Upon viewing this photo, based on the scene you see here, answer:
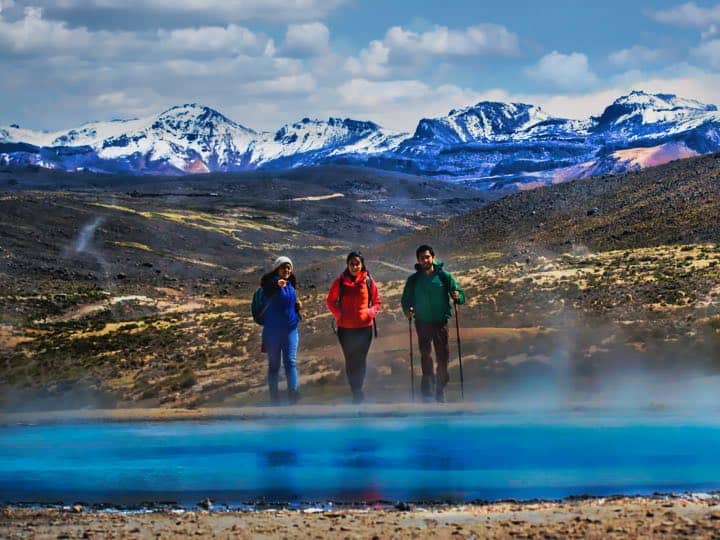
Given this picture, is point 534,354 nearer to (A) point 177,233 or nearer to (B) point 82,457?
(B) point 82,457

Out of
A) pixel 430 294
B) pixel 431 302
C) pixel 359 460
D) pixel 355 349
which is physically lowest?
pixel 359 460

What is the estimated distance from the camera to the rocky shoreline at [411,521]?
9.19 metres

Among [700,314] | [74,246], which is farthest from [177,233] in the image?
[700,314]

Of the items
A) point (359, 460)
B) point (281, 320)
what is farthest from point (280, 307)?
point (359, 460)

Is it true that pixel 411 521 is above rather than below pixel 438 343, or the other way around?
below

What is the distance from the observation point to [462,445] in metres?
13.7

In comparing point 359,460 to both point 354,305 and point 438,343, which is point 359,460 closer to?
point 354,305

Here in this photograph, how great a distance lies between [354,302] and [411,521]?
23.8ft

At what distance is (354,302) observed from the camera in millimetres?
16938

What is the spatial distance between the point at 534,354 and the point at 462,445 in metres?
9.73

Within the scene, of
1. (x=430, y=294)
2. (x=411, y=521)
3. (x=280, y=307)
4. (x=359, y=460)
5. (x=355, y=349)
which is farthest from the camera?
(x=355, y=349)

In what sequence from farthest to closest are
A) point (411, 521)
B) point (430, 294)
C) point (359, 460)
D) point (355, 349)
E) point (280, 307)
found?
point (355, 349) < point (280, 307) < point (430, 294) < point (359, 460) < point (411, 521)

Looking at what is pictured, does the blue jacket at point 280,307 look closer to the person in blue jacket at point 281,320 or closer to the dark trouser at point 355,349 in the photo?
the person in blue jacket at point 281,320

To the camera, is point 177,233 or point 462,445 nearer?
point 462,445
